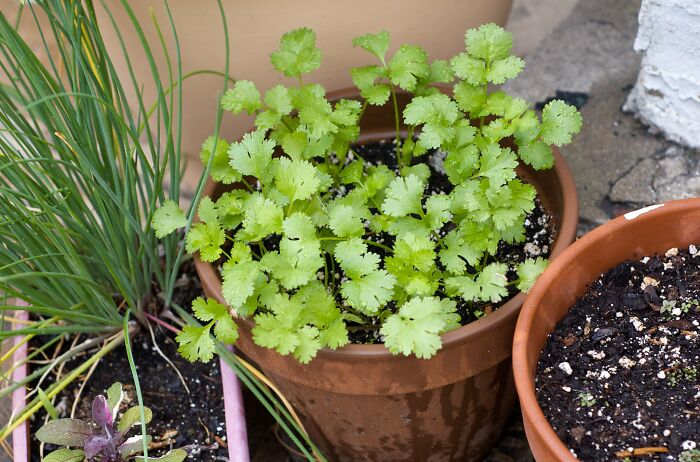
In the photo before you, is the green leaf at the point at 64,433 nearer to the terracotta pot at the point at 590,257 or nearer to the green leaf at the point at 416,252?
the green leaf at the point at 416,252

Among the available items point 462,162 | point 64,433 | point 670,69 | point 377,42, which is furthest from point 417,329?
point 670,69

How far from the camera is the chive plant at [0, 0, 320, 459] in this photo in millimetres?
1158

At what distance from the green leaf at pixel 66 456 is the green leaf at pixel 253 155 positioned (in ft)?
1.68

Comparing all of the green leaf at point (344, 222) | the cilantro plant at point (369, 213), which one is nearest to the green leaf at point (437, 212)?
the cilantro plant at point (369, 213)

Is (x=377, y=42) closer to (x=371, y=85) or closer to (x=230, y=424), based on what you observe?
(x=371, y=85)

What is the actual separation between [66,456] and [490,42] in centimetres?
91

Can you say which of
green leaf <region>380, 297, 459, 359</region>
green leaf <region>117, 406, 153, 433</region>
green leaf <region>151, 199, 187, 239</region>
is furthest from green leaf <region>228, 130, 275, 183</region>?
green leaf <region>117, 406, 153, 433</region>

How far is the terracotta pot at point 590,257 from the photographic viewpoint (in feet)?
3.47

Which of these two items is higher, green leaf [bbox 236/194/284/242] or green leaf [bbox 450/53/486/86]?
green leaf [bbox 450/53/486/86]

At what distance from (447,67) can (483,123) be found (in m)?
Answer: 0.11

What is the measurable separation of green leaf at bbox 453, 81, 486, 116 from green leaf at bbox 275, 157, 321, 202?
25 cm

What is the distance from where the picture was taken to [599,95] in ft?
5.32

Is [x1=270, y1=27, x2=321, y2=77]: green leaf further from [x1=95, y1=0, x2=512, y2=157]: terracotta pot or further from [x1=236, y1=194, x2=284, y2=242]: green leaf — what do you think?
[x1=236, y1=194, x2=284, y2=242]: green leaf

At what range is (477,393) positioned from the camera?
1222mm
